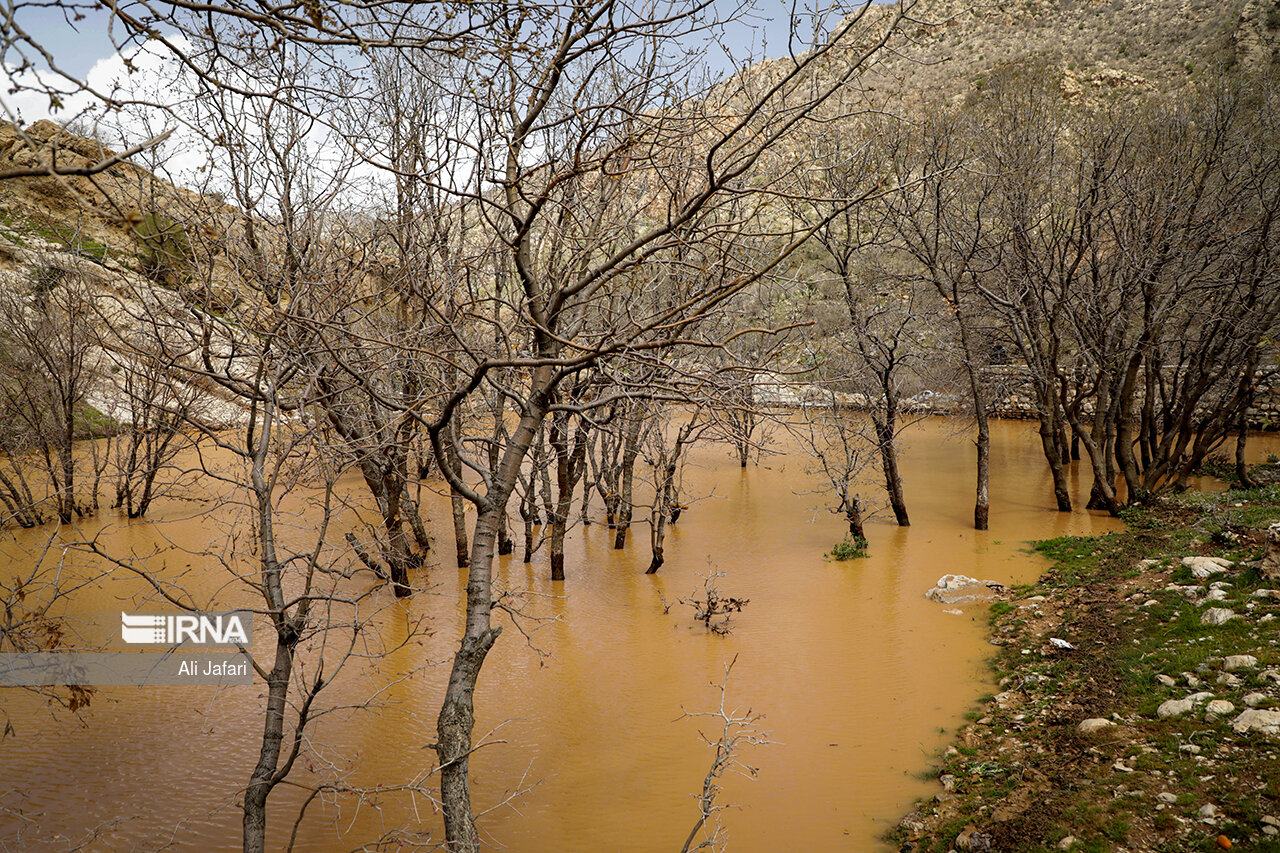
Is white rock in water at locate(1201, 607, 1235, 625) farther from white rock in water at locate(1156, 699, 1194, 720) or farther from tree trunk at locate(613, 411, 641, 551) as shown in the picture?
tree trunk at locate(613, 411, 641, 551)

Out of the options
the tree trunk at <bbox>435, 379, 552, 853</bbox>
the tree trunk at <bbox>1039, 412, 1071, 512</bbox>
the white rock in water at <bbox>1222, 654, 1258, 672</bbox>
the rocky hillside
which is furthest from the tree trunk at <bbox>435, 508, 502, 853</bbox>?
the rocky hillside

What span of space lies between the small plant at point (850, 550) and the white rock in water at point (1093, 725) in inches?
229

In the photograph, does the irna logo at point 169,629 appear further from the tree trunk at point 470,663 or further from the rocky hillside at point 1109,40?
the rocky hillside at point 1109,40

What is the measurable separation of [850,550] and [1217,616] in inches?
213

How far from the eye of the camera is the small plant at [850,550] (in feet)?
37.9

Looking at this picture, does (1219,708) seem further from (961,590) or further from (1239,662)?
(961,590)

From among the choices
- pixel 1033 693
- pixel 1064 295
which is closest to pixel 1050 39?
pixel 1064 295

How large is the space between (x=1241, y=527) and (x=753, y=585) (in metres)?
5.67

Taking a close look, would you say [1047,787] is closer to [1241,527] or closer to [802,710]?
[802,710]

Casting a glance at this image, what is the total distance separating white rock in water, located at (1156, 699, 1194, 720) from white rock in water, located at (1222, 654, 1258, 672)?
51cm

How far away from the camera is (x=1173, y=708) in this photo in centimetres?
539

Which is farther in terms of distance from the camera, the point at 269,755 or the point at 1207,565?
the point at 1207,565

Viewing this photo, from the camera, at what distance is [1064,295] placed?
465 inches

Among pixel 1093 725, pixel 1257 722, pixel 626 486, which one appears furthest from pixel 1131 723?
pixel 626 486
